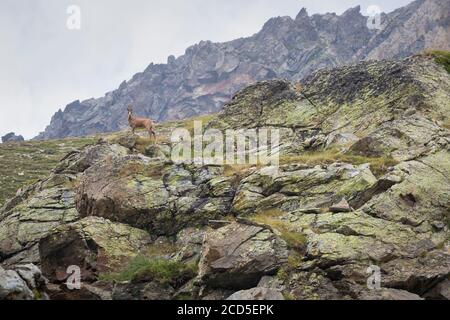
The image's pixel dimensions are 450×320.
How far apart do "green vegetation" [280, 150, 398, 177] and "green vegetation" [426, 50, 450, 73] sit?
1333 centimetres

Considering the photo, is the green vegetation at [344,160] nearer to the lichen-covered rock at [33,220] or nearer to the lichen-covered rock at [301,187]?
the lichen-covered rock at [301,187]

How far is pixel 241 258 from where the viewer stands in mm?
17984

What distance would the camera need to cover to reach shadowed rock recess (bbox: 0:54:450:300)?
57.0 feet

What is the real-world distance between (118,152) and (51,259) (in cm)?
1219

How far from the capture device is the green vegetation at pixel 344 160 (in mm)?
23812

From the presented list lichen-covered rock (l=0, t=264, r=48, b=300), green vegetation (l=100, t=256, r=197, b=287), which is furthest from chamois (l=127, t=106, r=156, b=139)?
lichen-covered rock (l=0, t=264, r=48, b=300)

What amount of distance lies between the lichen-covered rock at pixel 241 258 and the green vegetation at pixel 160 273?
93cm

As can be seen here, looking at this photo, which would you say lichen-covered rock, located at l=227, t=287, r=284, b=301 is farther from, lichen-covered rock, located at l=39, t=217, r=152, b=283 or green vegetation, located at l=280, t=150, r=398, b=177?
green vegetation, located at l=280, t=150, r=398, b=177

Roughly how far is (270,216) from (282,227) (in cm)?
192

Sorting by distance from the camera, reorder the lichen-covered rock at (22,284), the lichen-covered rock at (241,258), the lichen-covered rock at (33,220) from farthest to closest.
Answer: the lichen-covered rock at (33,220) < the lichen-covered rock at (241,258) < the lichen-covered rock at (22,284)

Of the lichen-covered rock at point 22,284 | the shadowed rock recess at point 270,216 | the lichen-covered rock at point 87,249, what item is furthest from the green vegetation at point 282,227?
the lichen-covered rock at point 22,284

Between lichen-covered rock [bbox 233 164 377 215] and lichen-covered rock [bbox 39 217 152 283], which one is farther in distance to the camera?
lichen-covered rock [bbox 233 164 377 215]

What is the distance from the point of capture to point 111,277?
1977 cm
